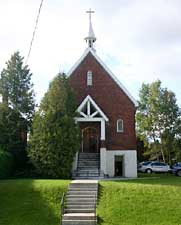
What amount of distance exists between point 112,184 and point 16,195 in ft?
17.6

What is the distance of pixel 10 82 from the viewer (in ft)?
127

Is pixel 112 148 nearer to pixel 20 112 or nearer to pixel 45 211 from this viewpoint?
pixel 20 112

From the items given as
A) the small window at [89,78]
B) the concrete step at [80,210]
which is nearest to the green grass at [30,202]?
the concrete step at [80,210]

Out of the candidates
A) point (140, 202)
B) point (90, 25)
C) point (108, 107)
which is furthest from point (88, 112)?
point (140, 202)

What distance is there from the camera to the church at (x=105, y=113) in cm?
3716

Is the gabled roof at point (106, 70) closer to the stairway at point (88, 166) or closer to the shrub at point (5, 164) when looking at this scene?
the stairway at point (88, 166)

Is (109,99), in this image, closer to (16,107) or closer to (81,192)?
(16,107)

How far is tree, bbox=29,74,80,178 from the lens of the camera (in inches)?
1196

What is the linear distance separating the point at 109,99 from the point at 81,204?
57.9ft

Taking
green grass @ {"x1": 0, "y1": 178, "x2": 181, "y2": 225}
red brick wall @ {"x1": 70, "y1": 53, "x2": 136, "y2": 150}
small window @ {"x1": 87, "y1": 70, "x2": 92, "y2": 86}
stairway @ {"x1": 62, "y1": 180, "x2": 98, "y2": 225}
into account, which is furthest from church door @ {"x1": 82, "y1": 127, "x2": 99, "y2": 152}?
stairway @ {"x1": 62, "y1": 180, "x2": 98, "y2": 225}

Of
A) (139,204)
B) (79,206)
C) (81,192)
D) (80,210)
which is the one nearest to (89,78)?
(81,192)

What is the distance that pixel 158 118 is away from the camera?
179 ft

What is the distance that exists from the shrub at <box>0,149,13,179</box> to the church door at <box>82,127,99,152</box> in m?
7.69

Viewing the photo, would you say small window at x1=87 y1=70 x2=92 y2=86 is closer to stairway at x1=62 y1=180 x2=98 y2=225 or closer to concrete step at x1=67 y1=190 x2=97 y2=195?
stairway at x1=62 y1=180 x2=98 y2=225
